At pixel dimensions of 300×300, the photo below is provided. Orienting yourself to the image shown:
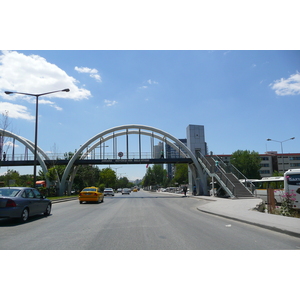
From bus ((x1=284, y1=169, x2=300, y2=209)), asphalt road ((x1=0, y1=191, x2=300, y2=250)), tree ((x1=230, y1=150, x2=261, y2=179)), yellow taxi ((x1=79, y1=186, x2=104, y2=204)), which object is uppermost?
tree ((x1=230, y1=150, x2=261, y2=179))

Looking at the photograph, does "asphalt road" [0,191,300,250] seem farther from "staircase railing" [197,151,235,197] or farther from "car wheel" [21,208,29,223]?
"staircase railing" [197,151,235,197]

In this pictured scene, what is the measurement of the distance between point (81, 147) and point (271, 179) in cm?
3304

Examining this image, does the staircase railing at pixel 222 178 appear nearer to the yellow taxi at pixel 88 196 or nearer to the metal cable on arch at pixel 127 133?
the metal cable on arch at pixel 127 133

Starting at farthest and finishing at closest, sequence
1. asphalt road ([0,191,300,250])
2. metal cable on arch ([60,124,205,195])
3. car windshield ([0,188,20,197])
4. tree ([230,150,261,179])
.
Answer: tree ([230,150,261,179])
metal cable on arch ([60,124,205,195])
car windshield ([0,188,20,197])
asphalt road ([0,191,300,250])

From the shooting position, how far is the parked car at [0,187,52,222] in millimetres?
10609

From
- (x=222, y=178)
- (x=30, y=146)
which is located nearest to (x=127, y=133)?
(x=30, y=146)

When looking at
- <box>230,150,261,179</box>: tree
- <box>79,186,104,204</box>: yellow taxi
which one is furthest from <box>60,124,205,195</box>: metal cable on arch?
<box>230,150,261,179</box>: tree

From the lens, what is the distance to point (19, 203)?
11078mm

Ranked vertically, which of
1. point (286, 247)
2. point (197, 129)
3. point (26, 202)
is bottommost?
point (286, 247)

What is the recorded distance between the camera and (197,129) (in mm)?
55469

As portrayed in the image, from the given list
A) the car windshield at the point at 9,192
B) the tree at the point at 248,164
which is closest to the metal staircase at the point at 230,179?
the car windshield at the point at 9,192

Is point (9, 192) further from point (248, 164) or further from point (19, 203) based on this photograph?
point (248, 164)
